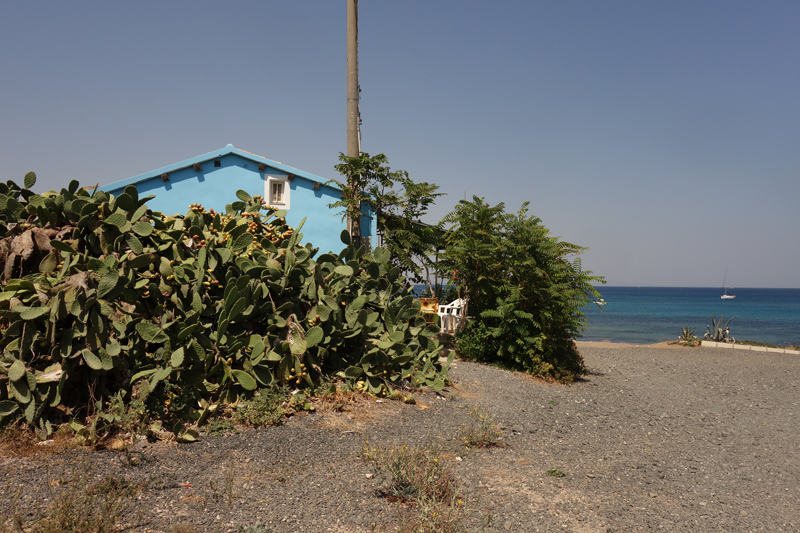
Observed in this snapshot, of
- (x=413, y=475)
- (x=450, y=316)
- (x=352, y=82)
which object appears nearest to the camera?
(x=413, y=475)

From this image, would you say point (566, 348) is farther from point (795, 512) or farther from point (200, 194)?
point (200, 194)

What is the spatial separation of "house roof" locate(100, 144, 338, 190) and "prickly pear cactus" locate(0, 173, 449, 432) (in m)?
5.87

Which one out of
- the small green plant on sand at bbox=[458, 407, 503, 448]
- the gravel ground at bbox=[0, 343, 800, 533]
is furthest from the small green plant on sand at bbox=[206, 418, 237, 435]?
the small green plant on sand at bbox=[458, 407, 503, 448]

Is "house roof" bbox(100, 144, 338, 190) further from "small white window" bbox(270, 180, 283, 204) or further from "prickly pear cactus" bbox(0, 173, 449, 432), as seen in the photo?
"prickly pear cactus" bbox(0, 173, 449, 432)

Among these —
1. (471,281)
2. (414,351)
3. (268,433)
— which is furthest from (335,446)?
(471,281)

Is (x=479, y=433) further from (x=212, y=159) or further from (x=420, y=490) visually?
(x=212, y=159)

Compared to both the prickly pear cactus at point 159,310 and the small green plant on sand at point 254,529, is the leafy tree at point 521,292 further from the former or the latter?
the small green plant on sand at point 254,529

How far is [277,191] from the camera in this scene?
39.2 ft

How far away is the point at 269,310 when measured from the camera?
5098 mm

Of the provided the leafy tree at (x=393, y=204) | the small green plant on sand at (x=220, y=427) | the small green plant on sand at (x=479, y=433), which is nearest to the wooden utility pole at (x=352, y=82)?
the leafy tree at (x=393, y=204)

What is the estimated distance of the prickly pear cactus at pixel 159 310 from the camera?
13.2ft

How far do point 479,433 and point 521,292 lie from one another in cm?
428

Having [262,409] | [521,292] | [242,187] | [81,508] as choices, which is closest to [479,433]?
[262,409]

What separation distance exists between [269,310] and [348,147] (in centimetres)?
569
